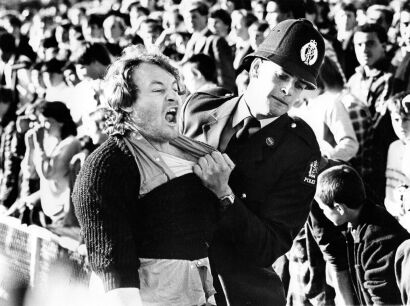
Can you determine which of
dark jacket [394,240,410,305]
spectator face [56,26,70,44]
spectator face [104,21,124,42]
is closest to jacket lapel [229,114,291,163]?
dark jacket [394,240,410,305]

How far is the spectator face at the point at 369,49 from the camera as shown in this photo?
584 centimetres

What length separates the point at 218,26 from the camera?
7.62 m

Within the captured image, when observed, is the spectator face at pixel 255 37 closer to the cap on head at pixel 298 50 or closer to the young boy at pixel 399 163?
the young boy at pixel 399 163

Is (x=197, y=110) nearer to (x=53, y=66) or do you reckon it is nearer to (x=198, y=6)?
(x=198, y=6)

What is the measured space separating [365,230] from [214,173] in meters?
2.07

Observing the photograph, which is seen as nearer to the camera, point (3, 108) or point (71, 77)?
point (71, 77)

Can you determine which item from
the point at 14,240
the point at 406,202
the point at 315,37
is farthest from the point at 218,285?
the point at 14,240

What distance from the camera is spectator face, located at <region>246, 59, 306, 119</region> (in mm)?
3139

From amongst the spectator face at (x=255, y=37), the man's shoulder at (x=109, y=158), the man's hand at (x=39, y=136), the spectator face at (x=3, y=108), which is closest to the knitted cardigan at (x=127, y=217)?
the man's shoulder at (x=109, y=158)

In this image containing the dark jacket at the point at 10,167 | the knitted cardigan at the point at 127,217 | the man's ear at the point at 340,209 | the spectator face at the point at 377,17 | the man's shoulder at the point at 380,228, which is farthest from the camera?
the dark jacket at the point at 10,167

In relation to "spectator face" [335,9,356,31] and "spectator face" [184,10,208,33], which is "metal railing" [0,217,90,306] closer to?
"spectator face" [184,10,208,33]

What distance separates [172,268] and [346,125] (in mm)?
2972

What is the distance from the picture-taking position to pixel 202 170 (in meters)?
2.66

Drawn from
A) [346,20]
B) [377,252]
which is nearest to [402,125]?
[377,252]
